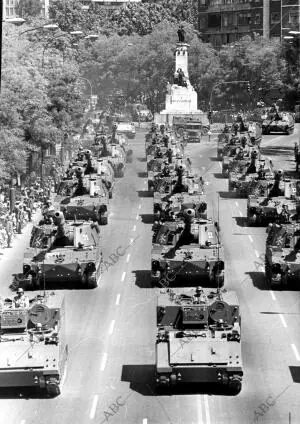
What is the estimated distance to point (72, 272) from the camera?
4997 centimetres

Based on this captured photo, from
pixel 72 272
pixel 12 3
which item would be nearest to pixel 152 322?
pixel 72 272

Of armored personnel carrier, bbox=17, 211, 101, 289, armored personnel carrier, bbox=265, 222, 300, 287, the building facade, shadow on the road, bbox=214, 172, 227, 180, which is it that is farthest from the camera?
the building facade

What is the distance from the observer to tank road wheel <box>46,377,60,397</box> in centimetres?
3650

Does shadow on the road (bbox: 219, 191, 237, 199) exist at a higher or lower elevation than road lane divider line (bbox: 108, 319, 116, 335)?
higher

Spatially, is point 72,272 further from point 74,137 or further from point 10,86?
point 74,137

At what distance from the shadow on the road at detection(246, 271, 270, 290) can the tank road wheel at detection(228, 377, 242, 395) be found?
569 inches

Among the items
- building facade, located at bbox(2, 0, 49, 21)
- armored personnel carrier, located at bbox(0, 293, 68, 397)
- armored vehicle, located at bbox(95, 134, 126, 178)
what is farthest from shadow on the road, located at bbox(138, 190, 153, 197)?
building facade, located at bbox(2, 0, 49, 21)

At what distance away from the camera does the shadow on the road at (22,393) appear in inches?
1464

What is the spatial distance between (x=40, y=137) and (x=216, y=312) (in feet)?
131

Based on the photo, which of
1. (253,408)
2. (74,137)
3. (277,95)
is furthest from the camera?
(277,95)

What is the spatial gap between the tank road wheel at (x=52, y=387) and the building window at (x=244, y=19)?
139285 millimetres

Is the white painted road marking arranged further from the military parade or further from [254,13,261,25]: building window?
[254,13,261,25]: building window

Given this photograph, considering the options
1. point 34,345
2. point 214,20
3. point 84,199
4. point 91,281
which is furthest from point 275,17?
point 34,345

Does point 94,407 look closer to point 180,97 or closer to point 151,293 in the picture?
point 151,293
